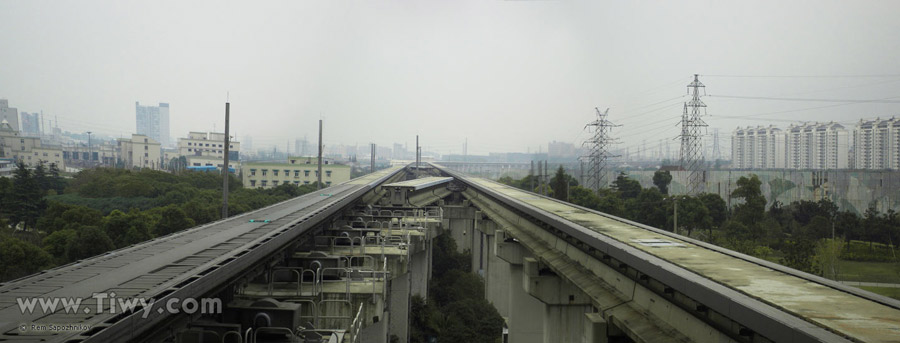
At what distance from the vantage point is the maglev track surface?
631 cm

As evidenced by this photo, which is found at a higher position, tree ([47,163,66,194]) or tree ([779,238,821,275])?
tree ([47,163,66,194])

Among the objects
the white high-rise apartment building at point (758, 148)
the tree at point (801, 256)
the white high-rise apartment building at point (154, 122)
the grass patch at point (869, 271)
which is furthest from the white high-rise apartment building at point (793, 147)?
the white high-rise apartment building at point (154, 122)

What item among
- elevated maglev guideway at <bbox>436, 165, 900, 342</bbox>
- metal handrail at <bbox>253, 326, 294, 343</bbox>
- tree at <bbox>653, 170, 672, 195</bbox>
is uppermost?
tree at <bbox>653, 170, 672, 195</bbox>

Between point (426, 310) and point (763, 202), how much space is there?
2485 cm

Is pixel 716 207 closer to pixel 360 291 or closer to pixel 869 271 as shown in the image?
pixel 869 271

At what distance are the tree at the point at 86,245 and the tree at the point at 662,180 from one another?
160 feet

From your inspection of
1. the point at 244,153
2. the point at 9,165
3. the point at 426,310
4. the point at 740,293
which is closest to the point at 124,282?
the point at 740,293

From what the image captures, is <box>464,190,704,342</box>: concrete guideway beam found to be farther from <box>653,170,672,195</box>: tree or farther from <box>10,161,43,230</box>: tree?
<box>653,170,672,195</box>: tree

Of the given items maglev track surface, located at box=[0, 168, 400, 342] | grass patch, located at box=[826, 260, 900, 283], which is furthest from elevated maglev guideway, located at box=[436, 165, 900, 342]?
grass patch, located at box=[826, 260, 900, 283]

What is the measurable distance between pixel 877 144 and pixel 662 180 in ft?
64.2

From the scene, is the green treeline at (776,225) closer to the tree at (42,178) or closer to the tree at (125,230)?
the tree at (125,230)

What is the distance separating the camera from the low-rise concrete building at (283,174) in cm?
8962

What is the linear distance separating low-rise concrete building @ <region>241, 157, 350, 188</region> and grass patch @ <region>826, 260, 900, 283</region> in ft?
227

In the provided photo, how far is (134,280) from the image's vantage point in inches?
338
